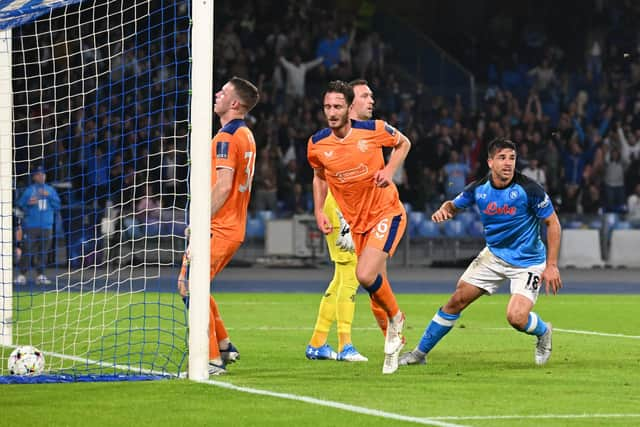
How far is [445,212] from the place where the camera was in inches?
409

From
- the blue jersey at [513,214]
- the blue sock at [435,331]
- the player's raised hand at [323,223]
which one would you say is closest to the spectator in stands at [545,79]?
the blue jersey at [513,214]

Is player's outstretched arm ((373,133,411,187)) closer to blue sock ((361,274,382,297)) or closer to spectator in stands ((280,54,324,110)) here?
blue sock ((361,274,382,297))

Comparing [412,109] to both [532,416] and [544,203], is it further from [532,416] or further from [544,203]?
[532,416]

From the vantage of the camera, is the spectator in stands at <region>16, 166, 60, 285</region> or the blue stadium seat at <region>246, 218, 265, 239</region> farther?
the blue stadium seat at <region>246, 218, 265, 239</region>

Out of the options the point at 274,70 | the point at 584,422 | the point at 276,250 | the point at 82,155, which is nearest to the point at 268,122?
the point at 274,70

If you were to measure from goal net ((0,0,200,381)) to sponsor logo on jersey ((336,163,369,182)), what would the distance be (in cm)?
135

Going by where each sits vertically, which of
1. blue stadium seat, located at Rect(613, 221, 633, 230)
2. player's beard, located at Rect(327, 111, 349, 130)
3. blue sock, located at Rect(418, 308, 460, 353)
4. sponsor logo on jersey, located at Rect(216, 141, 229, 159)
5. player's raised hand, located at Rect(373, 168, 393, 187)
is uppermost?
player's beard, located at Rect(327, 111, 349, 130)

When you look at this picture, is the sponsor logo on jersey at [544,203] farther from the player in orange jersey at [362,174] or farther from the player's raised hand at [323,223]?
the player's raised hand at [323,223]

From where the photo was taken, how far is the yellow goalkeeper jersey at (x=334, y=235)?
11266mm

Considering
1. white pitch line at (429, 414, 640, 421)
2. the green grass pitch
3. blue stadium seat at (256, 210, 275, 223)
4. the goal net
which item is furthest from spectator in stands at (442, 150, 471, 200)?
white pitch line at (429, 414, 640, 421)

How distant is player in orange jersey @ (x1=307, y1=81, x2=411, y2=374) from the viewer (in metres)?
10.2

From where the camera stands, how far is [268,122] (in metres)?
29.1

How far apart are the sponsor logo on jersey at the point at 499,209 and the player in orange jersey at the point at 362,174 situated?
0.75 metres

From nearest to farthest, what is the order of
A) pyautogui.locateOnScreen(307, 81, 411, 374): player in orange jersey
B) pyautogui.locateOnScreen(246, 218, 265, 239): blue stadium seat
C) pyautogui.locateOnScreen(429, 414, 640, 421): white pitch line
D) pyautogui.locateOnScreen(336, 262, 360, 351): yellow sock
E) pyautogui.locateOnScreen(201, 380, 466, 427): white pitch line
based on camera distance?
1. pyautogui.locateOnScreen(201, 380, 466, 427): white pitch line
2. pyautogui.locateOnScreen(429, 414, 640, 421): white pitch line
3. pyautogui.locateOnScreen(307, 81, 411, 374): player in orange jersey
4. pyautogui.locateOnScreen(336, 262, 360, 351): yellow sock
5. pyautogui.locateOnScreen(246, 218, 265, 239): blue stadium seat
